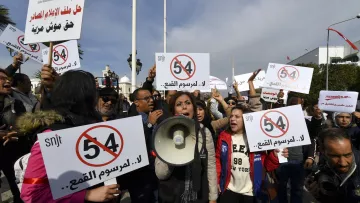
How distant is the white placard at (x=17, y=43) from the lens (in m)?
4.87

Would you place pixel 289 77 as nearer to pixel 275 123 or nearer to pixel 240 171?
pixel 275 123

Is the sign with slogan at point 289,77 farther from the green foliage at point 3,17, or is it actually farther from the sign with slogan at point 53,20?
the green foliage at point 3,17

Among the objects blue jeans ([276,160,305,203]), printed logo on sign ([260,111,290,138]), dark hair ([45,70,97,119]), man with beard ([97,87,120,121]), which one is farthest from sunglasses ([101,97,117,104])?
blue jeans ([276,160,305,203])

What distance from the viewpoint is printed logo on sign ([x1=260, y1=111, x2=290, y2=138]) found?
9.83ft

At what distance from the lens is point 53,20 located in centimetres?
297

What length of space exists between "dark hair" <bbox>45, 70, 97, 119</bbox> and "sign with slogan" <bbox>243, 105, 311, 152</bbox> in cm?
190

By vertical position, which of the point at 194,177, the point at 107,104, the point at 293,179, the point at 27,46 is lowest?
the point at 293,179

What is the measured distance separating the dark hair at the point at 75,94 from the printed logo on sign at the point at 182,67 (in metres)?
2.38

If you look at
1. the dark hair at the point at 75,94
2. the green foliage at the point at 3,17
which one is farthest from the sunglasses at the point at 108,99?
the green foliage at the point at 3,17

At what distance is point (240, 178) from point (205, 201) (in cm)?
69

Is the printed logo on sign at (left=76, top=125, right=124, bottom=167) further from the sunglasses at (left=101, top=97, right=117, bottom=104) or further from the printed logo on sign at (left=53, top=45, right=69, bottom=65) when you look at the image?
the printed logo on sign at (left=53, top=45, right=69, bottom=65)

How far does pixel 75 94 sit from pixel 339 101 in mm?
4201

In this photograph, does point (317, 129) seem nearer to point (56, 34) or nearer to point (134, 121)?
point (134, 121)

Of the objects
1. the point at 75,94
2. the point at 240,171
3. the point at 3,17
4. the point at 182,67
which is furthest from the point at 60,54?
the point at 3,17
